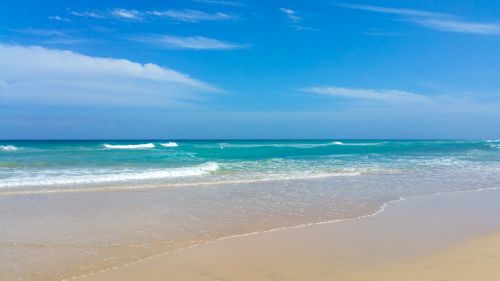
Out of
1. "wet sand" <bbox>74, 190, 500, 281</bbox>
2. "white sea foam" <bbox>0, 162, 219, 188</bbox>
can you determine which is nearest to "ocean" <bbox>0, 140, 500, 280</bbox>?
"white sea foam" <bbox>0, 162, 219, 188</bbox>

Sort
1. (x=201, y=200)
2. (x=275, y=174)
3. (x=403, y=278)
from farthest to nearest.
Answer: (x=275, y=174) → (x=201, y=200) → (x=403, y=278)

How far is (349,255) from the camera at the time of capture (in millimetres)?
6078

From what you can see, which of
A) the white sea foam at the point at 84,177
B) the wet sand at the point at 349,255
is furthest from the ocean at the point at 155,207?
the wet sand at the point at 349,255

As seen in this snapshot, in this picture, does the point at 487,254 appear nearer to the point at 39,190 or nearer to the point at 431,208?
the point at 431,208

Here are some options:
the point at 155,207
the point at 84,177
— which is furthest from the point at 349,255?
the point at 84,177

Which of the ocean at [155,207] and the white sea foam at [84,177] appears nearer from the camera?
the ocean at [155,207]

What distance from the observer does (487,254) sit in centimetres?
612

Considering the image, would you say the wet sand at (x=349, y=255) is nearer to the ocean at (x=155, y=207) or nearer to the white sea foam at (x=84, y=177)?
the ocean at (x=155, y=207)

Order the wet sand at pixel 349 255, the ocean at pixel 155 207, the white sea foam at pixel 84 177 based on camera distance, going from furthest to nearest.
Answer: the white sea foam at pixel 84 177
the ocean at pixel 155 207
the wet sand at pixel 349 255

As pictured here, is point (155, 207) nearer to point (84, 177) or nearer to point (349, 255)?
point (349, 255)

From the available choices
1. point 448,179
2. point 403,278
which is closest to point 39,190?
point 403,278

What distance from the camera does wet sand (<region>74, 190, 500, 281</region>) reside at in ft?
17.1

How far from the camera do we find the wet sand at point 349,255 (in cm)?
522

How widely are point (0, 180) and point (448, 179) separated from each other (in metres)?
15.7
